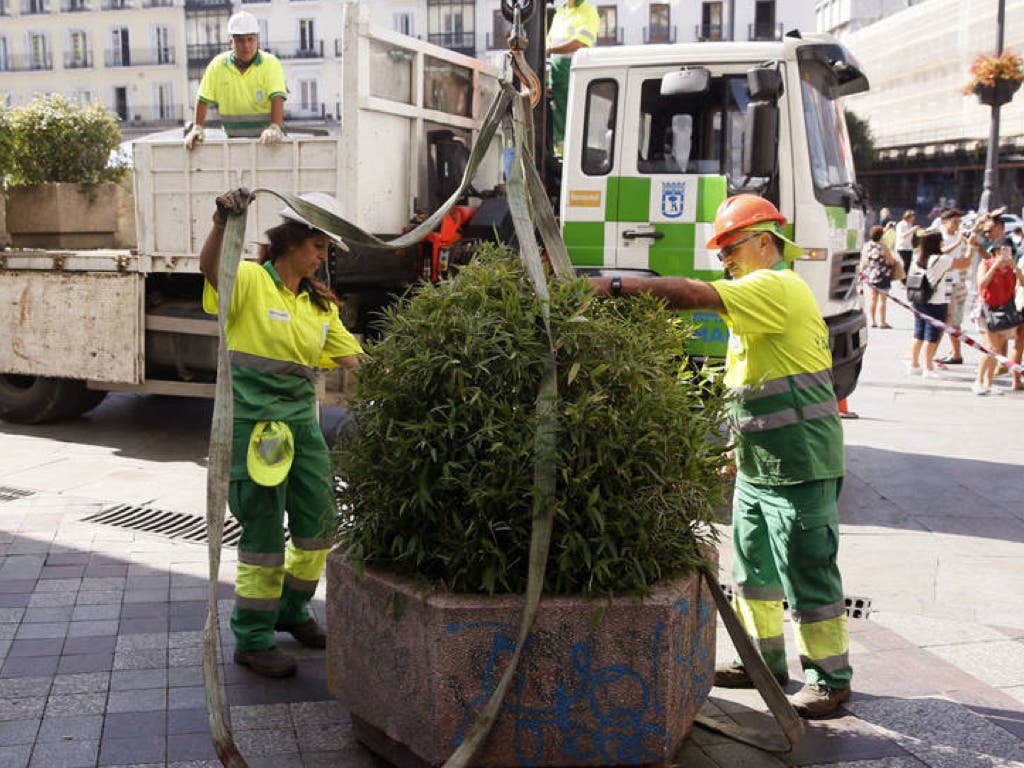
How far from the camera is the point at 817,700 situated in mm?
3797

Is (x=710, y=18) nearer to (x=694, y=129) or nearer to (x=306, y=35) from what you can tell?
(x=306, y=35)

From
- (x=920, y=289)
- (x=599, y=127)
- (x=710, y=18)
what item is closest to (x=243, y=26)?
(x=599, y=127)

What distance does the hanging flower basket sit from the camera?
57.3ft

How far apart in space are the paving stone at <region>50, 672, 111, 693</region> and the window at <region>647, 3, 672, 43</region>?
1961 inches

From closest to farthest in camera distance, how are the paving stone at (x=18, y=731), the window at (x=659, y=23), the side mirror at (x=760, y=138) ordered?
the paving stone at (x=18, y=731) < the side mirror at (x=760, y=138) < the window at (x=659, y=23)

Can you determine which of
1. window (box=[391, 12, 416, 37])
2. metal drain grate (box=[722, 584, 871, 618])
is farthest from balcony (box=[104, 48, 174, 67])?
metal drain grate (box=[722, 584, 871, 618])

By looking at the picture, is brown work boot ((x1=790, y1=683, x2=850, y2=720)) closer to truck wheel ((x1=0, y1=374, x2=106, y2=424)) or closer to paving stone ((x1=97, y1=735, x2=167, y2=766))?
paving stone ((x1=97, y1=735, x2=167, y2=766))

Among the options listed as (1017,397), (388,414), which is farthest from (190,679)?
(1017,397)

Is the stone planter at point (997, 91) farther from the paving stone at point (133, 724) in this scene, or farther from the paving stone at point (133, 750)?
the paving stone at point (133, 750)

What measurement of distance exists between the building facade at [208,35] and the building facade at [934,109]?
21.1ft

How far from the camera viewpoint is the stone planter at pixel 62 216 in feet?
31.1

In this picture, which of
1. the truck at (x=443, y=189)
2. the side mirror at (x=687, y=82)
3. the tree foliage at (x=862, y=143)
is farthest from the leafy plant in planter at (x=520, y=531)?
the tree foliage at (x=862, y=143)

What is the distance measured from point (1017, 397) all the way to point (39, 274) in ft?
30.1

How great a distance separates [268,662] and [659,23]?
5051 centimetres
